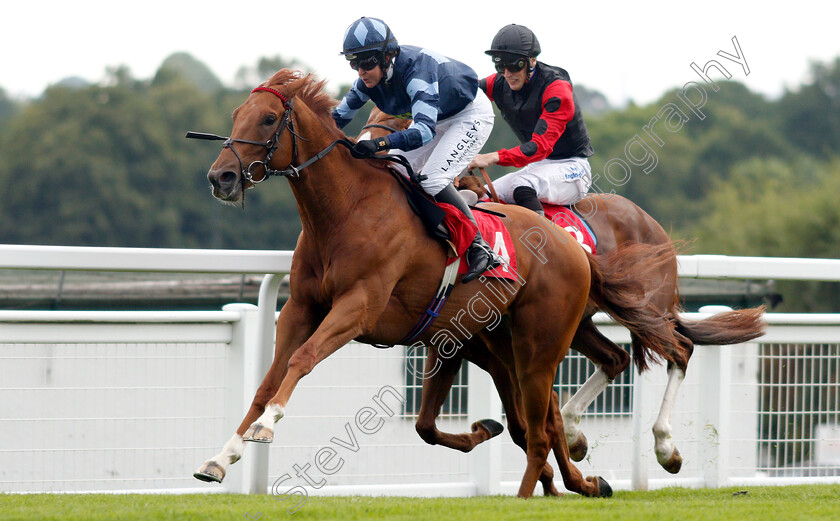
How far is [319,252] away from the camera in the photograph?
451 centimetres

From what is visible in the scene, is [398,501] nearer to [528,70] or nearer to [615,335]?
[615,335]

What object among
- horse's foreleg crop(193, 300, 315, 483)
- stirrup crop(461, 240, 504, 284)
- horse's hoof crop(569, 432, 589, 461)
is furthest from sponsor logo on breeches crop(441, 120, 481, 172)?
horse's hoof crop(569, 432, 589, 461)

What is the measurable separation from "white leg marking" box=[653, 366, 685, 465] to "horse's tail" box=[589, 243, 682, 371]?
10.1 inches

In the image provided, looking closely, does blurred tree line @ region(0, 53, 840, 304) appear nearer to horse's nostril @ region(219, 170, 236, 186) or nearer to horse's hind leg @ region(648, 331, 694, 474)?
horse's hind leg @ region(648, 331, 694, 474)

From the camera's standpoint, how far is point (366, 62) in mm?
4566

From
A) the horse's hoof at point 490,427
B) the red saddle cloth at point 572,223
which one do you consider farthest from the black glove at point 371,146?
the horse's hoof at point 490,427

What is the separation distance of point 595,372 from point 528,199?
1.01 metres

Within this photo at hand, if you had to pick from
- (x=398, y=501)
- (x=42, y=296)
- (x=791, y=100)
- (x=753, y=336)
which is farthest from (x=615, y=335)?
(x=791, y=100)

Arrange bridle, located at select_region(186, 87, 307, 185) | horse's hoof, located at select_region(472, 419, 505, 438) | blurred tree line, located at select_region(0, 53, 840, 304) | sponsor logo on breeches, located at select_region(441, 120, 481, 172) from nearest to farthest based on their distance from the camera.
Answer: bridle, located at select_region(186, 87, 307, 185)
sponsor logo on breeches, located at select_region(441, 120, 481, 172)
horse's hoof, located at select_region(472, 419, 505, 438)
blurred tree line, located at select_region(0, 53, 840, 304)

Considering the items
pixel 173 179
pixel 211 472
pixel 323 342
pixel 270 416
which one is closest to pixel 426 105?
pixel 323 342

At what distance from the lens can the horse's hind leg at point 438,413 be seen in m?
5.29

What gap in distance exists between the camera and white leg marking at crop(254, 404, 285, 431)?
152 inches

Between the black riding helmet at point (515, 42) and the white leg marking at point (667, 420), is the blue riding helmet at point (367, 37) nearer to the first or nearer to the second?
the black riding helmet at point (515, 42)

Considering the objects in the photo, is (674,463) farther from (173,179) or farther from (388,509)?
(173,179)
